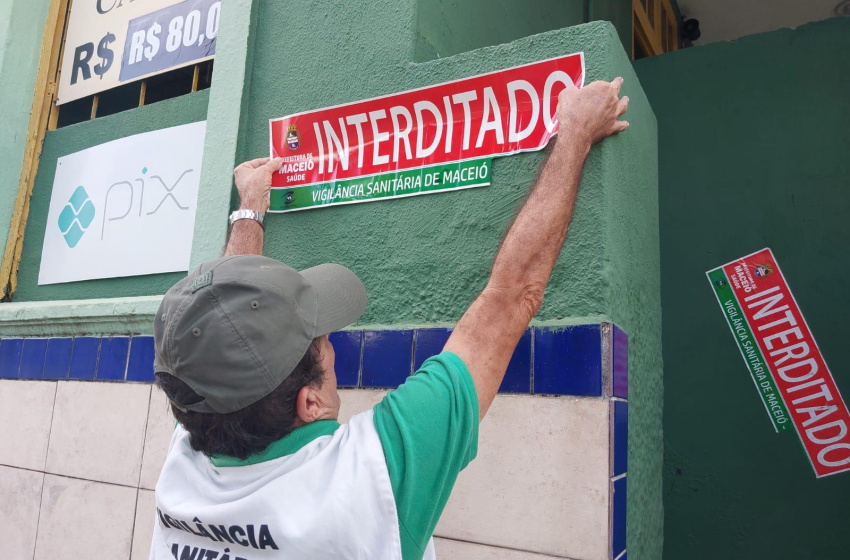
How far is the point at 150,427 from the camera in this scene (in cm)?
226

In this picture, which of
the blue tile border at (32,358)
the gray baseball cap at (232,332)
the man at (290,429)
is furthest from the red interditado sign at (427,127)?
the blue tile border at (32,358)

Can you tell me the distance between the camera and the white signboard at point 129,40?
121 inches

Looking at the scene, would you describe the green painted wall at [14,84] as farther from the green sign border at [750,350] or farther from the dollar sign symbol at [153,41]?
the green sign border at [750,350]

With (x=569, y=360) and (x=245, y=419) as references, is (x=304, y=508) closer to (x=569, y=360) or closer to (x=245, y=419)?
(x=245, y=419)

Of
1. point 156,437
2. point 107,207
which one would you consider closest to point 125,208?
point 107,207

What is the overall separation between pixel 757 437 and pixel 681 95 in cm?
154

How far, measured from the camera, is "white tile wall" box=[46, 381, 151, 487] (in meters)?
2.30

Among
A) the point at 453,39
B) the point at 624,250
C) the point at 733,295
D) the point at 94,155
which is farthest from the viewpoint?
the point at 94,155

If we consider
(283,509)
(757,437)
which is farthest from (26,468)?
(757,437)

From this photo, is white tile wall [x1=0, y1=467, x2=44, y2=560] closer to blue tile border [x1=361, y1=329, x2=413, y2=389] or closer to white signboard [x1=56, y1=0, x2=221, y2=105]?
blue tile border [x1=361, y1=329, x2=413, y2=389]

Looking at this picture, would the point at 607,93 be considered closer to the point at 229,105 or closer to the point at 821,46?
the point at 229,105

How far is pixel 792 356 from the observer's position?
97.6 inches

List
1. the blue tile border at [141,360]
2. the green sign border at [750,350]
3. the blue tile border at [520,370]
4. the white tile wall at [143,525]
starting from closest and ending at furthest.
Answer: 1. the blue tile border at [520,370]
2. the white tile wall at [143,525]
3. the blue tile border at [141,360]
4. the green sign border at [750,350]

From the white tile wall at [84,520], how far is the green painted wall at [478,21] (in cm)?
182
